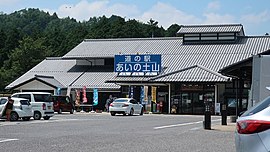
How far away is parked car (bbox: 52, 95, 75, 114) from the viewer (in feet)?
145

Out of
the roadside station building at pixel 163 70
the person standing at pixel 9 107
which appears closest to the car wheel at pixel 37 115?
the person standing at pixel 9 107

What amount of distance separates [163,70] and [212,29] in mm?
8734

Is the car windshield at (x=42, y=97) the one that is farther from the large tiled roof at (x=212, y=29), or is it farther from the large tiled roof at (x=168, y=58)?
the large tiled roof at (x=212, y=29)

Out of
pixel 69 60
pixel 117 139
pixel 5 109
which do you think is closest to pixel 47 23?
pixel 69 60

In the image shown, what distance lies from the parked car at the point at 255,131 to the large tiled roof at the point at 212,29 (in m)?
50.5

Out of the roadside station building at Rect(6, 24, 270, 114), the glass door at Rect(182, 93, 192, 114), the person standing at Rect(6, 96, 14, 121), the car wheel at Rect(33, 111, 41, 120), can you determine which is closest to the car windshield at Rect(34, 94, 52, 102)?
the car wheel at Rect(33, 111, 41, 120)

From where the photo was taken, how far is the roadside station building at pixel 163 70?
162 ft

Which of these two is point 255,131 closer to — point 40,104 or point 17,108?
point 17,108

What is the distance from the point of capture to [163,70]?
53125 millimetres

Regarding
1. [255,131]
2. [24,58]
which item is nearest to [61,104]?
[24,58]

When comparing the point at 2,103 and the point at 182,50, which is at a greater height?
the point at 182,50

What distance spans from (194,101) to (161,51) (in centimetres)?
1005

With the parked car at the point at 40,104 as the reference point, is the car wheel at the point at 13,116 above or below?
below

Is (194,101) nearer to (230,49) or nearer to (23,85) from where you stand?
(230,49)
